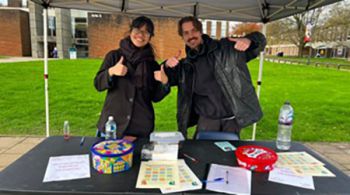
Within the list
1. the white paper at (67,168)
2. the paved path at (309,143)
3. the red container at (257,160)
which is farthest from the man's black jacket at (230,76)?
the paved path at (309,143)

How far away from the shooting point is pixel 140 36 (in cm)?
212

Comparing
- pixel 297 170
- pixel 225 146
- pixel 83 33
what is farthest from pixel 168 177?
pixel 83 33

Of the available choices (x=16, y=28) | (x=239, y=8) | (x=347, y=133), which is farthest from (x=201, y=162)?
(x=16, y=28)

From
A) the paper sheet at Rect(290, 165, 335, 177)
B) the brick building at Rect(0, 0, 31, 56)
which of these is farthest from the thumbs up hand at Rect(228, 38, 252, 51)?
the brick building at Rect(0, 0, 31, 56)

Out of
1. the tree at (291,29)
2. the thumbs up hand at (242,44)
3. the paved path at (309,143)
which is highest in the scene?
the tree at (291,29)

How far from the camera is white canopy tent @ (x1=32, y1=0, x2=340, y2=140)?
340 cm

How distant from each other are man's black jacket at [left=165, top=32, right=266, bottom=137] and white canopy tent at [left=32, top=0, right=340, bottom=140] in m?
1.37

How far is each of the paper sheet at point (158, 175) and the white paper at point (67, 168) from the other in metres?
0.32

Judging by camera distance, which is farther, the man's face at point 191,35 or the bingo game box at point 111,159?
the man's face at point 191,35

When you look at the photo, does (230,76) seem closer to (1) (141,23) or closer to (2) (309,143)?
(1) (141,23)

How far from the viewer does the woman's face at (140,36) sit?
6.88ft

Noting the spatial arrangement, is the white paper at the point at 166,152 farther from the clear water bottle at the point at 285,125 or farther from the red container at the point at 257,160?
the clear water bottle at the point at 285,125

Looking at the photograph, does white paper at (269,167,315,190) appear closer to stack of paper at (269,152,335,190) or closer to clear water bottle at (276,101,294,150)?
stack of paper at (269,152,335,190)

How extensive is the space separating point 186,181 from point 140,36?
129 centimetres
